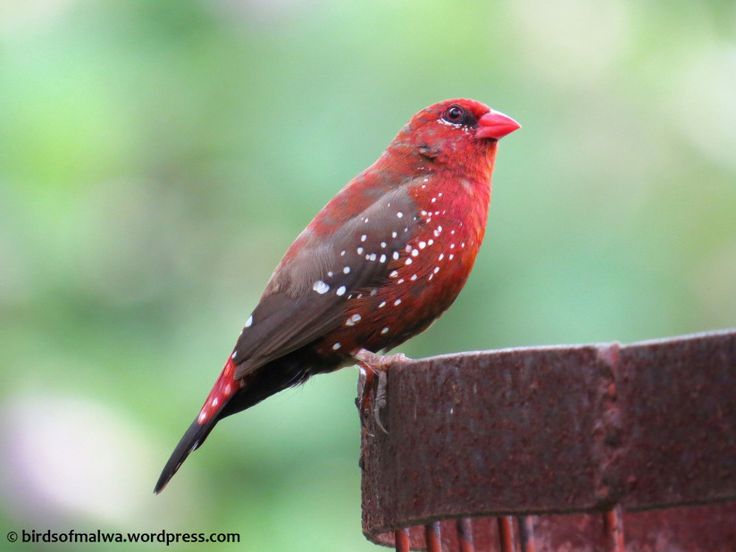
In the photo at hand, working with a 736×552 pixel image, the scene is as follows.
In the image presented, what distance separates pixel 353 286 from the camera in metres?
3.56

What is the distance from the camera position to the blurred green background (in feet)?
15.6

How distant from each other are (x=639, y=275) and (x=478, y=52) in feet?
3.75

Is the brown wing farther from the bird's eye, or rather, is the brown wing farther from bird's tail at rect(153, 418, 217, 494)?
the bird's eye

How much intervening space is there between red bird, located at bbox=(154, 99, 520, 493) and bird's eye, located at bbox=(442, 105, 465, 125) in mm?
268

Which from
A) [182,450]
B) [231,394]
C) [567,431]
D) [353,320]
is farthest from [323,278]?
[567,431]

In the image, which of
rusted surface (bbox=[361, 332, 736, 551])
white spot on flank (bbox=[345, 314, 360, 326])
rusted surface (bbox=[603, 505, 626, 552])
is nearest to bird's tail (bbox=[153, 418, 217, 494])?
white spot on flank (bbox=[345, 314, 360, 326])

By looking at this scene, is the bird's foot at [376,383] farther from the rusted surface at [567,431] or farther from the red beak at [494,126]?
the red beak at [494,126]

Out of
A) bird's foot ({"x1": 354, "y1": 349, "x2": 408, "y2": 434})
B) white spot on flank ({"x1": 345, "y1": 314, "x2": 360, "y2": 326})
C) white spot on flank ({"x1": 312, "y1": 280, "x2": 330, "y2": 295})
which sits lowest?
bird's foot ({"x1": 354, "y1": 349, "x2": 408, "y2": 434})

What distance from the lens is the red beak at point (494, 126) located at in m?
3.98

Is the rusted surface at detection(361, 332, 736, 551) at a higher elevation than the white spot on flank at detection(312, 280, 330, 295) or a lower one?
lower

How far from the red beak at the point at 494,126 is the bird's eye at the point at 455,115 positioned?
0.06 metres

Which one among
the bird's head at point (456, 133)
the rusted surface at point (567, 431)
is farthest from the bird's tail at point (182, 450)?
the rusted surface at point (567, 431)

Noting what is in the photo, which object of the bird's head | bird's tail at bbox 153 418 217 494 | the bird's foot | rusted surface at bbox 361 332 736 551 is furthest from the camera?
Result: the bird's head

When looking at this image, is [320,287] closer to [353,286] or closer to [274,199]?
[353,286]
